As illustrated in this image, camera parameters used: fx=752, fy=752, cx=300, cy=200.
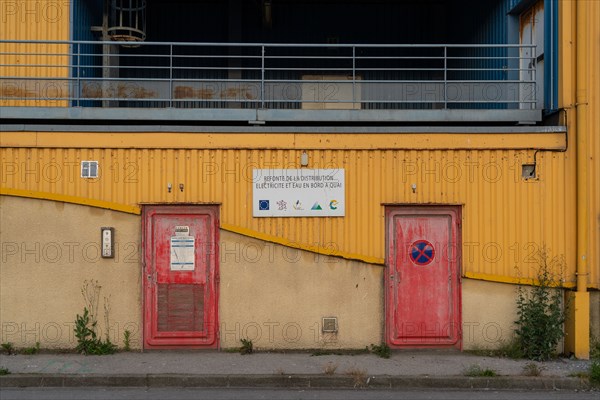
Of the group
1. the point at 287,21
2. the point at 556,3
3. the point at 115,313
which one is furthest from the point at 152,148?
the point at 287,21

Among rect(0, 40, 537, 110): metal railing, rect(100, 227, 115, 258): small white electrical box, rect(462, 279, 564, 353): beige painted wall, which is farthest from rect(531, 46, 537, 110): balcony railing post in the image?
rect(100, 227, 115, 258): small white electrical box

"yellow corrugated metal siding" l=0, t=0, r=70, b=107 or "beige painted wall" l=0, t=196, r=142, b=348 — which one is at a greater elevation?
"yellow corrugated metal siding" l=0, t=0, r=70, b=107

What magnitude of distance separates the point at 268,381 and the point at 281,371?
29 centimetres

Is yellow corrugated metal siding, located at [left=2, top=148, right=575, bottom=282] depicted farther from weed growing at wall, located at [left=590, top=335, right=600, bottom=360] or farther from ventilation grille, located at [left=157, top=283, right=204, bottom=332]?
ventilation grille, located at [left=157, top=283, right=204, bottom=332]

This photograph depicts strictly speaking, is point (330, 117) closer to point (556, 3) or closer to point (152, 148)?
point (152, 148)

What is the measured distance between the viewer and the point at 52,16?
13.1 m

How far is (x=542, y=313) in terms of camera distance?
35.4ft

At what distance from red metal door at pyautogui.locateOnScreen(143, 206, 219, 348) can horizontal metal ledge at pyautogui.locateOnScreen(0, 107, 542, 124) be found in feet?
4.88

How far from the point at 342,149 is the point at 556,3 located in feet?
13.0

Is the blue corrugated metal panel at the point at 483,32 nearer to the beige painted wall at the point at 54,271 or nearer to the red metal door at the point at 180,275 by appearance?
the red metal door at the point at 180,275

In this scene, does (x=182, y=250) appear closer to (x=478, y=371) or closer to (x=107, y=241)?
(x=107, y=241)

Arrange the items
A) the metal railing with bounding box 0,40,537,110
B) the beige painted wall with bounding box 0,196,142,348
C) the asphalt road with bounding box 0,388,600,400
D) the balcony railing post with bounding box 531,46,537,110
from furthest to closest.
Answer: the balcony railing post with bounding box 531,46,537,110 → the metal railing with bounding box 0,40,537,110 → the beige painted wall with bounding box 0,196,142,348 → the asphalt road with bounding box 0,388,600,400

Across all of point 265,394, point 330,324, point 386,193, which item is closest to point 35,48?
point 386,193

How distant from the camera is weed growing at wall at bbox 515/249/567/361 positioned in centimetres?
1079
